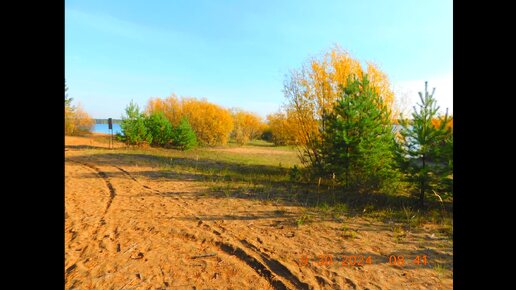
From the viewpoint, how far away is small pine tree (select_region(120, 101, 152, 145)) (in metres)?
24.0

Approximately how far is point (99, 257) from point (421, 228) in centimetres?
670

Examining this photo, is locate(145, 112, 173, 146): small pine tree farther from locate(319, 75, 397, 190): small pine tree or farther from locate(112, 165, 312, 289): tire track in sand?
locate(112, 165, 312, 289): tire track in sand

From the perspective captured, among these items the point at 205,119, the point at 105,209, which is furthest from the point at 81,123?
the point at 105,209

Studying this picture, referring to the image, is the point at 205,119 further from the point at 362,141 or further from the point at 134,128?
the point at 362,141

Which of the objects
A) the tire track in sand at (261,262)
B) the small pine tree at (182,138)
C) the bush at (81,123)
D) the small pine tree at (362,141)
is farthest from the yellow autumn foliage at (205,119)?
the tire track in sand at (261,262)

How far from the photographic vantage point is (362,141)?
8734 millimetres
